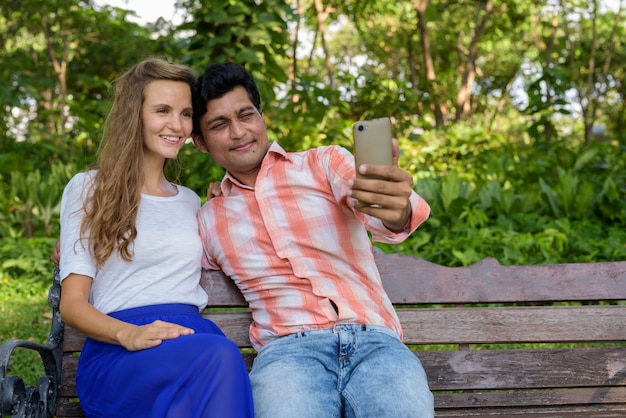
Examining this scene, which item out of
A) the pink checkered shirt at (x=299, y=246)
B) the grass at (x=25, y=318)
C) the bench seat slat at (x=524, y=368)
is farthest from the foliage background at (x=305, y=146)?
the bench seat slat at (x=524, y=368)

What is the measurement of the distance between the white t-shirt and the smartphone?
0.91m

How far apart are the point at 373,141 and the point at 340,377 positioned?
35.7 inches

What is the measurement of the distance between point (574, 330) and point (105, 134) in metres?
2.03

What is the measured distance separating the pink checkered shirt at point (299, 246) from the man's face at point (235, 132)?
74mm

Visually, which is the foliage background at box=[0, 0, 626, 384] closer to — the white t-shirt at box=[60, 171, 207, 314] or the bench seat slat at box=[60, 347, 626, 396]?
the white t-shirt at box=[60, 171, 207, 314]

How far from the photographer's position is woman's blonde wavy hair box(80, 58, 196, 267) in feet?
8.10

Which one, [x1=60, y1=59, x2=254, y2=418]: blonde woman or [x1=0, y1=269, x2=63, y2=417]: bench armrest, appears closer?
[x1=60, y1=59, x2=254, y2=418]: blonde woman

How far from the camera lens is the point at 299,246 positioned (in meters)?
2.67

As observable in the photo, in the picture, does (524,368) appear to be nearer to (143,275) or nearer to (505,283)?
(505,283)

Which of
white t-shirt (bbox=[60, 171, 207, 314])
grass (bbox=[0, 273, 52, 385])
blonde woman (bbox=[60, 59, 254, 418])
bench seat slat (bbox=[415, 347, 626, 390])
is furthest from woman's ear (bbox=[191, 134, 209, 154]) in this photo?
grass (bbox=[0, 273, 52, 385])

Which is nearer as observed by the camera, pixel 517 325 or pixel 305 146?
pixel 517 325

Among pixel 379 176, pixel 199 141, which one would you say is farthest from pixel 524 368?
pixel 199 141

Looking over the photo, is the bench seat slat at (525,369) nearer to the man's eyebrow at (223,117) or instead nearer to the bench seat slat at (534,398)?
the bench seat slat at (534,398)

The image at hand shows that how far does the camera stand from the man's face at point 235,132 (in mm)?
2793
